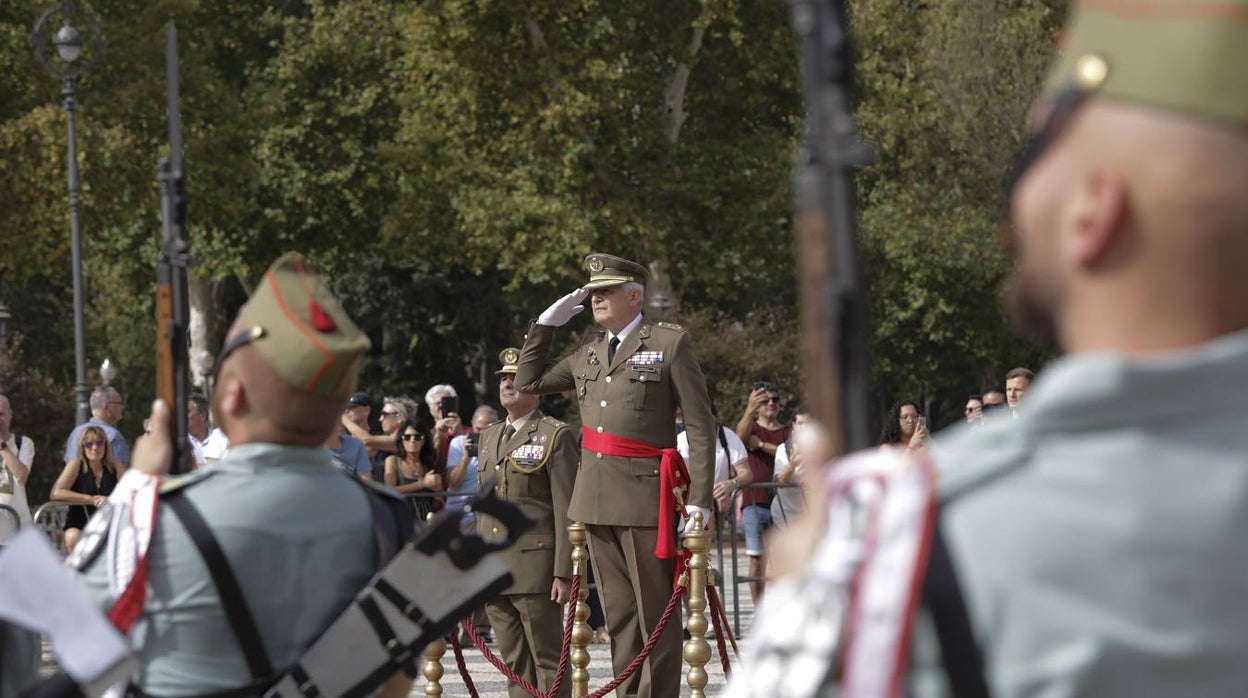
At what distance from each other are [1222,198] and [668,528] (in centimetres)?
730

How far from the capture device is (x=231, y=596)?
12.0 ft

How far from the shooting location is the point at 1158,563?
1.70m

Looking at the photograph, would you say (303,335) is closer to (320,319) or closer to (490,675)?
(320,319)

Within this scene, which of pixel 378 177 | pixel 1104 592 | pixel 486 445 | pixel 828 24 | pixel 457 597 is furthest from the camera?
pixel 378 177

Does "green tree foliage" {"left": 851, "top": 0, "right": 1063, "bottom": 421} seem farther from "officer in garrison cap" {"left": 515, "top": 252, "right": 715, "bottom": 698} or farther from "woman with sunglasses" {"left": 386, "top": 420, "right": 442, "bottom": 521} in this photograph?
"officer in garrison cap" {"left": 515, "top": 252, "right": 715, "bottom": 698}

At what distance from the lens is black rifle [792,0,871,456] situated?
185 centimetres

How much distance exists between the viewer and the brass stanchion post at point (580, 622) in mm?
8961

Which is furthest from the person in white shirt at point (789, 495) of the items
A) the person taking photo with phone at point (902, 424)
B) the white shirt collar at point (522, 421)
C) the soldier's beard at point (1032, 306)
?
the soldier's beard at point (1032, 306)

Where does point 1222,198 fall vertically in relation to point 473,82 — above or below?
below

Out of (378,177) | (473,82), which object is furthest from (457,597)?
(378,177)

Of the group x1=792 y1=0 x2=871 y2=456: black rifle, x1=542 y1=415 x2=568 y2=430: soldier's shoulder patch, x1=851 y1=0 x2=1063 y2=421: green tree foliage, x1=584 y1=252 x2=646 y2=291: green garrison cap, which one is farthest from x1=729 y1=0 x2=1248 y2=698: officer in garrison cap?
x1=851 y1=0 x2=1063 y2=421: green tree foliage

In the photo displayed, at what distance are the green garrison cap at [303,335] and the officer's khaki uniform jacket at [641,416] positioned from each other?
4.97m

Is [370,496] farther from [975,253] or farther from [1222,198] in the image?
[975,253]

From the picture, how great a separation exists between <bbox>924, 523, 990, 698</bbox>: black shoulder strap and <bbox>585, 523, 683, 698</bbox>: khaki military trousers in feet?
23.7
